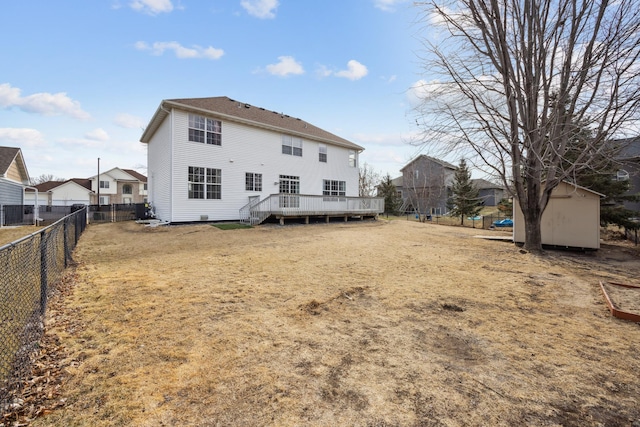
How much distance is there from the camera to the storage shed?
9.59m

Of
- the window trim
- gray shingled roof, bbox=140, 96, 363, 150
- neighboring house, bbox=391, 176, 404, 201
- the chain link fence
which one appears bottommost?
the chain link fence

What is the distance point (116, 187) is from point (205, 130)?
43918mm

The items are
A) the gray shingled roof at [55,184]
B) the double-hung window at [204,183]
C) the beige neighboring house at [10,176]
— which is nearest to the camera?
the double-hung window at [204,183]

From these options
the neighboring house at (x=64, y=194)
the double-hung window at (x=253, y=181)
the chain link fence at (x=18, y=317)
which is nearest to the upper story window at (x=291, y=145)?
the double-hung window at (x=253, y=181)

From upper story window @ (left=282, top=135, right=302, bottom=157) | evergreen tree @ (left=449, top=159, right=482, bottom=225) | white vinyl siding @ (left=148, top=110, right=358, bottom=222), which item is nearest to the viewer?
white vinyl siding @ (left=148, top=110, right=358, bottom=222)

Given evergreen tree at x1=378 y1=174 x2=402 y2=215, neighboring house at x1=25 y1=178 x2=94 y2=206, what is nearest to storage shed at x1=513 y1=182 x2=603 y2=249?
evergreen tree at x1=378 y1=174 x2=402 y2=215

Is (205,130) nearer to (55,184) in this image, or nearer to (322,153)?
(322,153)

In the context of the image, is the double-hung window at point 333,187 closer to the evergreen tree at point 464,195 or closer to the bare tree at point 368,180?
the evergreen tree at point 464,195

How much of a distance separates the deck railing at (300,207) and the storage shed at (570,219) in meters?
9.79

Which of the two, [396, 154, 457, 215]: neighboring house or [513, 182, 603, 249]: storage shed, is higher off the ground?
[396, 154, 457, 215]: neighboring house

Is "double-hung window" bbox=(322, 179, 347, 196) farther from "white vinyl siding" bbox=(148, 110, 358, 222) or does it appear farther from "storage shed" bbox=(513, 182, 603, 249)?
"storage shed" bbox=(513, 182, 603, 249)

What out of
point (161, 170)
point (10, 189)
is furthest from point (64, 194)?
point (161, 170)

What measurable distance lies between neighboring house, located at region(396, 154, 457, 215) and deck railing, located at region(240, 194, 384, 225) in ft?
38.8

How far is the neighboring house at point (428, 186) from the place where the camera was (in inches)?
1156
